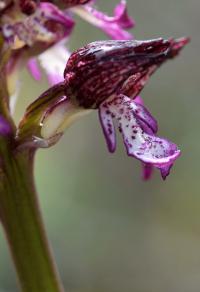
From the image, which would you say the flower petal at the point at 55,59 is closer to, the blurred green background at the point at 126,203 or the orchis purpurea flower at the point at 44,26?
the orchis purpurea flower at the point at 44,26

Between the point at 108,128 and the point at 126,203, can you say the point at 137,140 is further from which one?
the point at 126,203

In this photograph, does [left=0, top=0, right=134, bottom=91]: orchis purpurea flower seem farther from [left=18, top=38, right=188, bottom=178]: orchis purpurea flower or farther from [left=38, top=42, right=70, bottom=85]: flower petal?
[left=18, top=38, right=188, bottom=178]: orchis purpurea flower

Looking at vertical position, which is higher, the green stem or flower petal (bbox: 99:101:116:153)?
flower petal (bbox: 99:101:116:153)

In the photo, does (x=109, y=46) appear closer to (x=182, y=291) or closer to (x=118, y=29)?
(x=118, y=29)

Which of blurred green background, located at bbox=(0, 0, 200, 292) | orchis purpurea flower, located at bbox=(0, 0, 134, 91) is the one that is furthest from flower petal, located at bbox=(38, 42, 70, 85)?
blurred green background, located at bbox=(0, 0, 200, 292)

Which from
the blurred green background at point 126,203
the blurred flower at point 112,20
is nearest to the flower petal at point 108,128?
the blurred flower at point 112,20

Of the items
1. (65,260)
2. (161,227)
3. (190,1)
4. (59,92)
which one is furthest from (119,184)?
(59,92)

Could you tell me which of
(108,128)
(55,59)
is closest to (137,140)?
(108,128)
